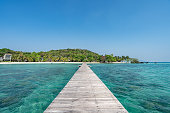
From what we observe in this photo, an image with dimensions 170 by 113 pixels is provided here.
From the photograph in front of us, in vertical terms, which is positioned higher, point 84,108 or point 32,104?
point 84,108

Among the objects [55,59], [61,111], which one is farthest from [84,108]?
[55,59]

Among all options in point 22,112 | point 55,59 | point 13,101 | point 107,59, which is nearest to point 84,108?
point 22,112

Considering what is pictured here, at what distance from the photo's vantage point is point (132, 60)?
401ft

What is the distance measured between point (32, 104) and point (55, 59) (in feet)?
280

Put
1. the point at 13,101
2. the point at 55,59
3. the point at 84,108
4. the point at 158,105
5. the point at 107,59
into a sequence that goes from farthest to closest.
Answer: the point at 107,59
the point at 55,59
the point at 13,101
the point at 158,105
the point at 84,108

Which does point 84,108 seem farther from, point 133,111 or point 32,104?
point 32,104

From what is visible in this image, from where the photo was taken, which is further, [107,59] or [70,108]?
[107,59]

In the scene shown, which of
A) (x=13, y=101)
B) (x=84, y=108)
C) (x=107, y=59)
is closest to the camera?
(x=84, y=108)

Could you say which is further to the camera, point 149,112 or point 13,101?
point 13,101

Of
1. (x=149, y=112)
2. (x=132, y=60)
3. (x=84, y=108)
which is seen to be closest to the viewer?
(x=84, y=108)

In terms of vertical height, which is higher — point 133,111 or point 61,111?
point 61,111

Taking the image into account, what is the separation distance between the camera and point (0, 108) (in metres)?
5.09

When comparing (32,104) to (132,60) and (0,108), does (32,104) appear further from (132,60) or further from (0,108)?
(132,60)

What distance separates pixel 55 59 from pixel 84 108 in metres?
88.7
